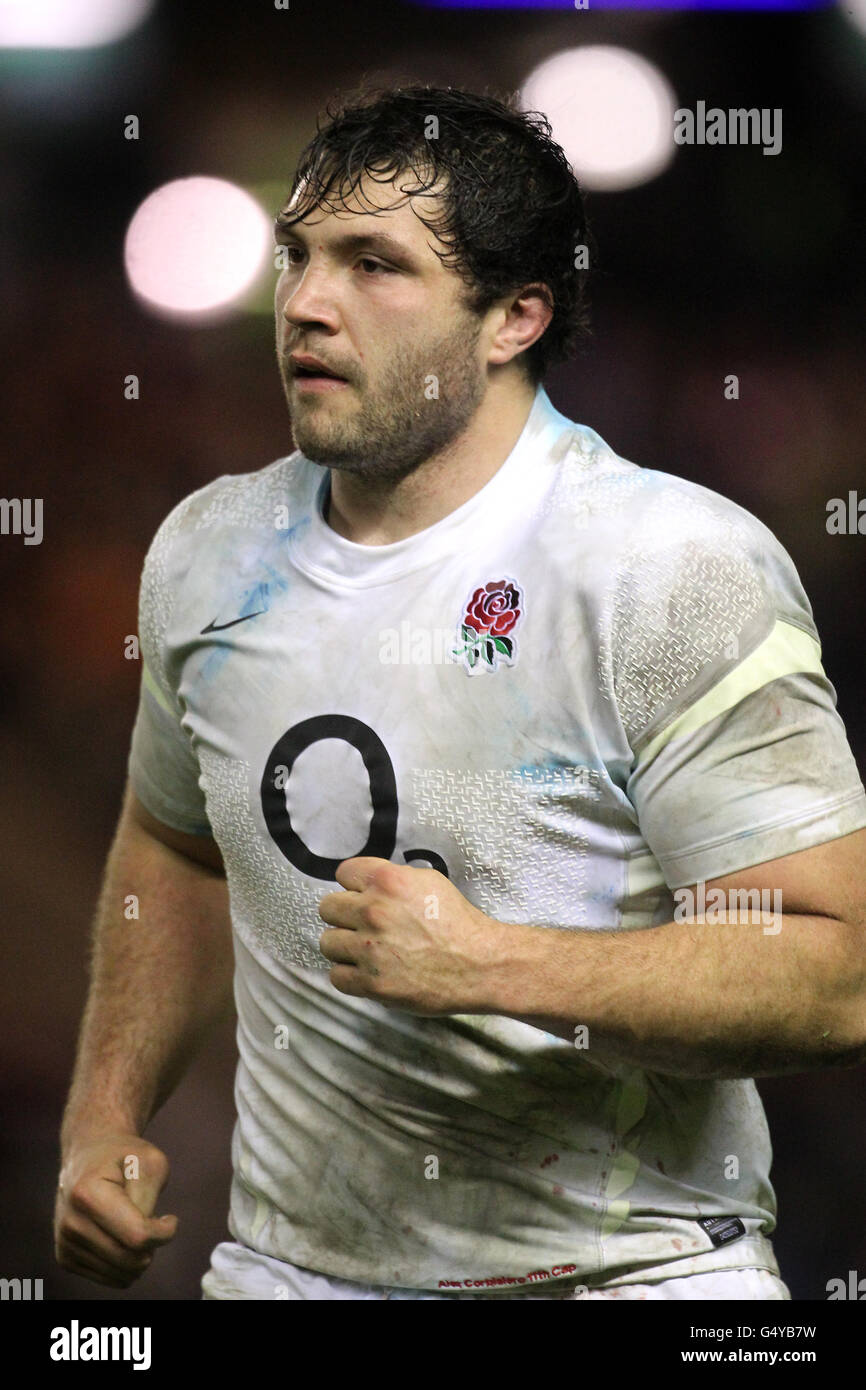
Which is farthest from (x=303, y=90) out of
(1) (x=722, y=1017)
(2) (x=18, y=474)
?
(1) (x=722, y=1017)

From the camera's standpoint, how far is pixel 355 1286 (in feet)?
5.52

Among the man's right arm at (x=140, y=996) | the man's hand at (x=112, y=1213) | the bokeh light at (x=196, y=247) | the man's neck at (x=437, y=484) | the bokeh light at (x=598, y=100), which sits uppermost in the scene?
the bokeh light at (x=598, y=100)

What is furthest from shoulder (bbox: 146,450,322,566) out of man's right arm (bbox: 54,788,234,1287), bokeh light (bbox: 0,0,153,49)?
bokeh light (bbox: 0,0,153,49)

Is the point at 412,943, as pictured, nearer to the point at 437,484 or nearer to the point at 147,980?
the point at 437,484

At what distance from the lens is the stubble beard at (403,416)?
164cm

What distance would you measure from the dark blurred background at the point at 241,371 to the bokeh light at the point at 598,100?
23 mm

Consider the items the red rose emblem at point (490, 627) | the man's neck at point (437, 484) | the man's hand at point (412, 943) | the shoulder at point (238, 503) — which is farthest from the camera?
the shoulder at point (238, 503)

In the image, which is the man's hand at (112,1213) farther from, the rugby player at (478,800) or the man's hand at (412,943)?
the man's hand at (412,943)

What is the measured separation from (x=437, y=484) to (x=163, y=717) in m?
0.44

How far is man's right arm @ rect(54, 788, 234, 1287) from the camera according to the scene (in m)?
1.79

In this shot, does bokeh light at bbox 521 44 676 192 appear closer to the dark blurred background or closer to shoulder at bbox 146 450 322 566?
the dark blurred background

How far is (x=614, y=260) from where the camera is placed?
2.31 m

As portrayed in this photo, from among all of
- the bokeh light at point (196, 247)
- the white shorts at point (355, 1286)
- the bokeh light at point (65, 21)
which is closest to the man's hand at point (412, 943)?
the white shorts at point (355, 1286)

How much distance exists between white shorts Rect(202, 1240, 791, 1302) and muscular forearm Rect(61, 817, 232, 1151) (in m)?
0.20
